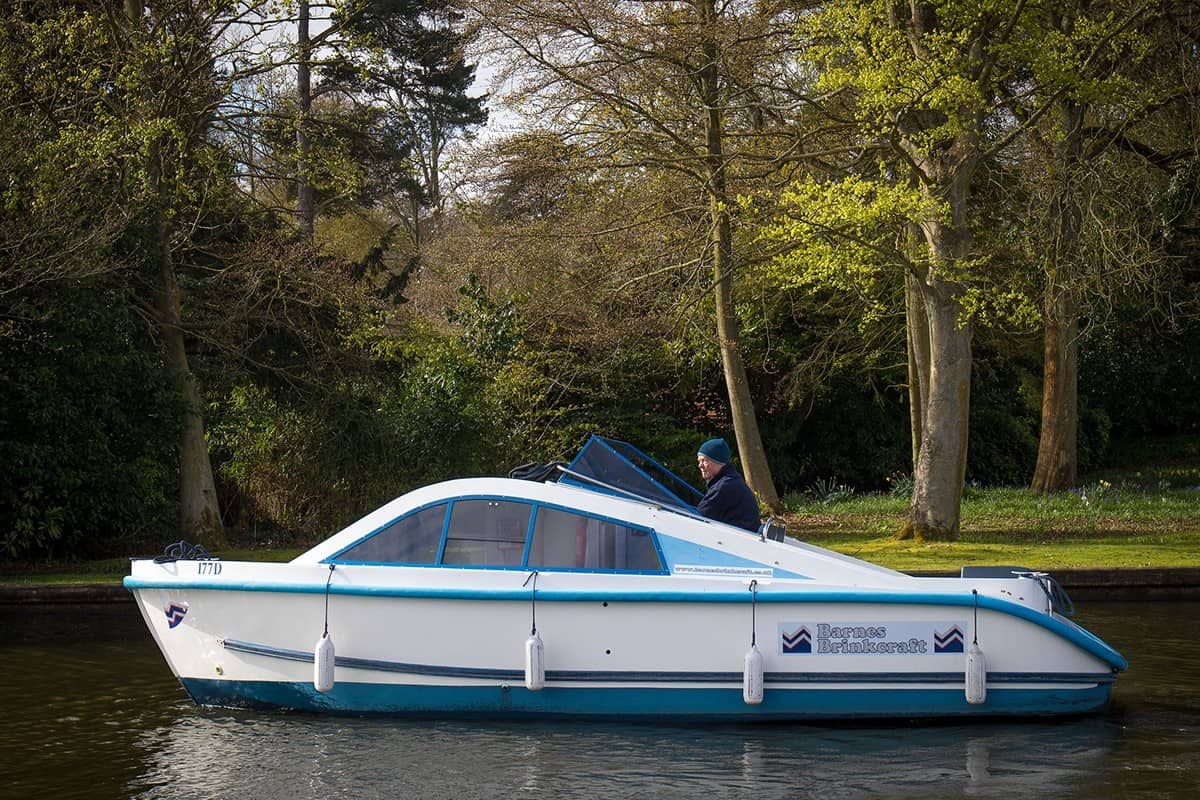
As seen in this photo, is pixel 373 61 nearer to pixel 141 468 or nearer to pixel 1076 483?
pixel 141 468

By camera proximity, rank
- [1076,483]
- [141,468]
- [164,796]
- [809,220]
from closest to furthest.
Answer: [164,796] < [809,220] < [141,468] < [1076,483]

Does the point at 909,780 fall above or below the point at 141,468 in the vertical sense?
below

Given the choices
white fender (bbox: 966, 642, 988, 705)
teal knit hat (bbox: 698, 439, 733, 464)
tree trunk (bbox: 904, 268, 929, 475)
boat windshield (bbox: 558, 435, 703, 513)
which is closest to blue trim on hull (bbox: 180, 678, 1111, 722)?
white fender (bbox: 966, 642, 988, 705)

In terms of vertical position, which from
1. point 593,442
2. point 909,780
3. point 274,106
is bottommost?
point 909,780

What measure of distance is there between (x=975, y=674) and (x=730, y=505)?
221 centimetres

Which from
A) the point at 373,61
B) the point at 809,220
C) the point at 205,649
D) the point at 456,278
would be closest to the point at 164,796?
the point at 205,649

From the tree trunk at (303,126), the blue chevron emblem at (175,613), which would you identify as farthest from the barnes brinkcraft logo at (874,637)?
the tree trunk at (303,126)

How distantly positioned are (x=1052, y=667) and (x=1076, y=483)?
18061 mm

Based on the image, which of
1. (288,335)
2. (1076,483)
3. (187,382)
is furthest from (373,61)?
(1076,483)

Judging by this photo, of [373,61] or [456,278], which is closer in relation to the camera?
[373,61]

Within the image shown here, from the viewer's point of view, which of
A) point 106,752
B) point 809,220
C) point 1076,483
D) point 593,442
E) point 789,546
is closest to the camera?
point 106,752

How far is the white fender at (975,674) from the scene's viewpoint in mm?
9000

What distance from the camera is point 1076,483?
85.4ft

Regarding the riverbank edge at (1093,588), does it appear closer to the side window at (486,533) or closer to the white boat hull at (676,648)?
the white boat hull at (676,648)
